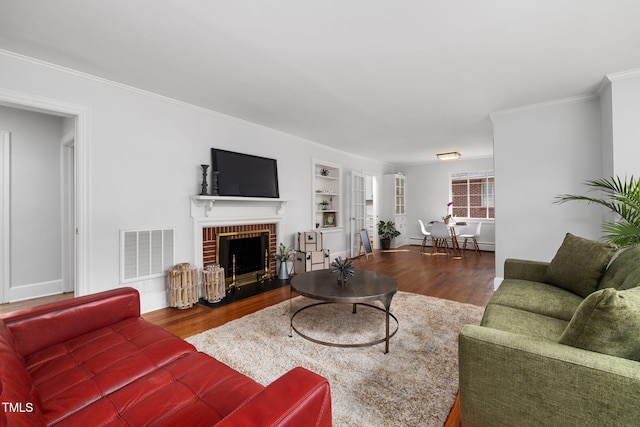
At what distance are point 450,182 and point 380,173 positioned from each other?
6.47 feet

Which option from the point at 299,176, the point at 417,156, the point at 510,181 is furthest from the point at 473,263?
the point at 299,176

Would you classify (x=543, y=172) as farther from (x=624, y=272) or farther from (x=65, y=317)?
Result: (x=65, y=317)

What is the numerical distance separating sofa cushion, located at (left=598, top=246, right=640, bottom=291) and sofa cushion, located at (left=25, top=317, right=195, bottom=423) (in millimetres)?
2372

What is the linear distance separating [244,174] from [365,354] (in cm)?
288

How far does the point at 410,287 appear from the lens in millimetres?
3998

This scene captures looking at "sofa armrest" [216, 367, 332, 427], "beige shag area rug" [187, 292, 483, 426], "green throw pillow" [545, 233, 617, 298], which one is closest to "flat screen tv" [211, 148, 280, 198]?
"beige shag area rug" [187, 292, 483, 426]

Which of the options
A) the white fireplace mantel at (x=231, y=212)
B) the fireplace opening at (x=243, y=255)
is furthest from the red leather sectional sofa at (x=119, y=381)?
the fireplace opening at (x=243, y=255)

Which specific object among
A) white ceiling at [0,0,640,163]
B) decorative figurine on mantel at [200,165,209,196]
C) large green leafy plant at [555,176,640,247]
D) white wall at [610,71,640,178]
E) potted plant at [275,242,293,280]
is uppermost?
white ceiling at [0,0,640,163]

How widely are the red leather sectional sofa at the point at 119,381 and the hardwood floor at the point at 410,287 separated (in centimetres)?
106

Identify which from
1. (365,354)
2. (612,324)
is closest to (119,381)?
(365,354)

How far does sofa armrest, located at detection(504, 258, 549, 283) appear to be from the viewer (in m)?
2.49

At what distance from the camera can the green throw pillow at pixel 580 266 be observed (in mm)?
1973

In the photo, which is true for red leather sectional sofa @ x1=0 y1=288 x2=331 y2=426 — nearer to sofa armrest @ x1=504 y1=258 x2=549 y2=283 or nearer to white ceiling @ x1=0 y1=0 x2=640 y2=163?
white ceiling @ x1=0 y1=0 x2=640 y2=163

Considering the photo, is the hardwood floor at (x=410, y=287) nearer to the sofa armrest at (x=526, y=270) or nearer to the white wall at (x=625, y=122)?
the sofa armrest at (x=526, y=270)
